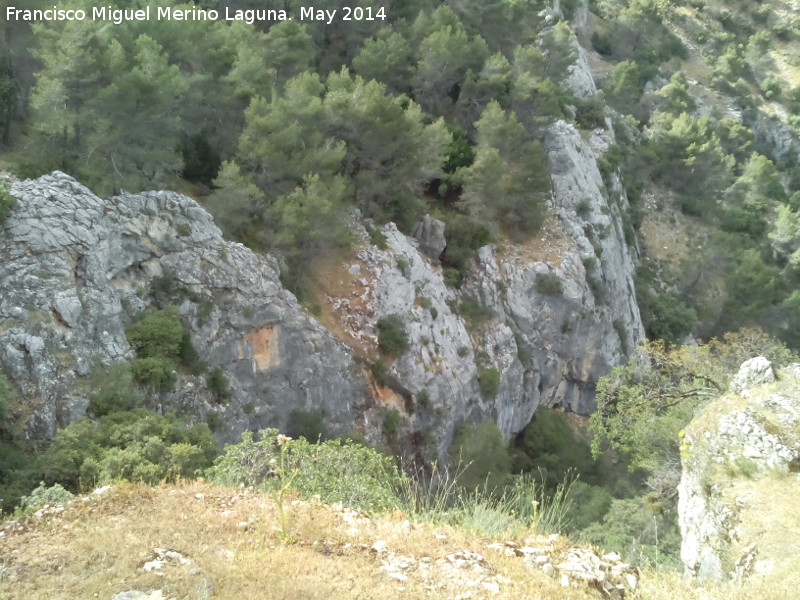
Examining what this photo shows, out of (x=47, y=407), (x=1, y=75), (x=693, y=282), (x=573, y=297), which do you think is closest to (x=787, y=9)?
(x=693, y=282)

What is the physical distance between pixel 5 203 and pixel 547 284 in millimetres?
20458

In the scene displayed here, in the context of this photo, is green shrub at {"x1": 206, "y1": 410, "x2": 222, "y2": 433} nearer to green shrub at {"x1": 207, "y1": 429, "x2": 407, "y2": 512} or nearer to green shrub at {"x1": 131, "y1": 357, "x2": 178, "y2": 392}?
green shrub at {"x1": 131, "y1": 357, "x2": 178, "y2": 392}

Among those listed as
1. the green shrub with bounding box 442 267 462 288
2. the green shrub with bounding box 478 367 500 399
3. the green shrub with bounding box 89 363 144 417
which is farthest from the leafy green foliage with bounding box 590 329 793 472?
the green shrub with bounding box 89 363 144 417

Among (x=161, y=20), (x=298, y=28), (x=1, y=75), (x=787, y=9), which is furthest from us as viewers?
(x=787, y=9)

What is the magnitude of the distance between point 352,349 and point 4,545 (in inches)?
560

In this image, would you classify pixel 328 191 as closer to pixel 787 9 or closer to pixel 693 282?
pixel 693 282

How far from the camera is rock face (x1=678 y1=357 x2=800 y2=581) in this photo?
7254 millimetres

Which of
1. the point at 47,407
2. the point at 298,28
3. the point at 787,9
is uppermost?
the point at 787,9

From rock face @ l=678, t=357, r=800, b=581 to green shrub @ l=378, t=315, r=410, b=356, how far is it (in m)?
11.2

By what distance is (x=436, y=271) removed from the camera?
25.0m

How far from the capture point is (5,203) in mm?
13672

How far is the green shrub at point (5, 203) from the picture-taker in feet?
44.7

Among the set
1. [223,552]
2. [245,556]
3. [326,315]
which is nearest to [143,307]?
[326,315]

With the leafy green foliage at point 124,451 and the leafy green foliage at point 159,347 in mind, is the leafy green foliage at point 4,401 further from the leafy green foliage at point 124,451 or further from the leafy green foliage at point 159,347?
the leafy green foliage at point 159,347
